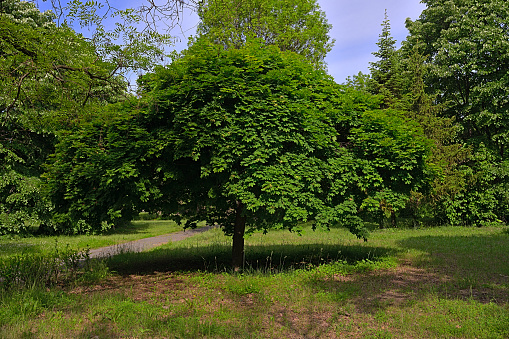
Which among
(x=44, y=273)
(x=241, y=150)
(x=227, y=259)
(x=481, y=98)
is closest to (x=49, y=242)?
(x=44, y=273)

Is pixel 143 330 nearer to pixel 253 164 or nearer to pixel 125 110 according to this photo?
pixel 253 164

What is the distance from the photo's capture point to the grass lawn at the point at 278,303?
484 cm

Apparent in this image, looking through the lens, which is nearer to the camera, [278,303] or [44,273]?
[278,303]

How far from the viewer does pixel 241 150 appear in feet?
23.9

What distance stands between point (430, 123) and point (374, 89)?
15.2 ft

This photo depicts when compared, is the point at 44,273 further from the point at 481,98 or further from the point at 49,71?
the point at 481,98

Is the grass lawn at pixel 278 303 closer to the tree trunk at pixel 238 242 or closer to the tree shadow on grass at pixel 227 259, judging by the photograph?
the tree shadow on grass at pixel 227 259

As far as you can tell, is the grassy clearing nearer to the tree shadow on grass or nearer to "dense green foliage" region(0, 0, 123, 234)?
the tree shadow on grass

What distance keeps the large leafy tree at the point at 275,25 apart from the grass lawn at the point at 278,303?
1818 cm

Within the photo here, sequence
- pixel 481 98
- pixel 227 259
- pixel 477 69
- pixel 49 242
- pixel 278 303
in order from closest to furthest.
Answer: pixel 278 303 < pixel 227 259 < pixel 49 242 < pixel 481 98 < pixel 477 69

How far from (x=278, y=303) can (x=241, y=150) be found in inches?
125

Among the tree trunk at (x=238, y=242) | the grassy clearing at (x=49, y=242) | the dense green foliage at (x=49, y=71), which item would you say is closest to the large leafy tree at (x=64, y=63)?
the dense green foliage at (x=49, y=71)

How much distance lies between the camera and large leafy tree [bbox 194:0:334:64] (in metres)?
23.0

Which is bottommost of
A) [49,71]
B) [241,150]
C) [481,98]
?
[241,150]
